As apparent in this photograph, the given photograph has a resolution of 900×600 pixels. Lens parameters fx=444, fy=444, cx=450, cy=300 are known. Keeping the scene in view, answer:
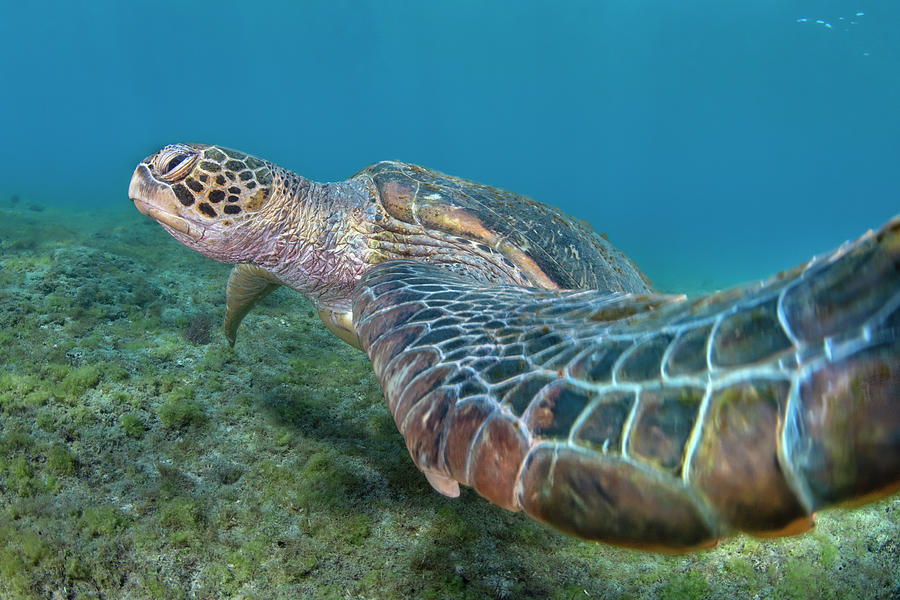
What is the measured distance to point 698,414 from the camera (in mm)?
679

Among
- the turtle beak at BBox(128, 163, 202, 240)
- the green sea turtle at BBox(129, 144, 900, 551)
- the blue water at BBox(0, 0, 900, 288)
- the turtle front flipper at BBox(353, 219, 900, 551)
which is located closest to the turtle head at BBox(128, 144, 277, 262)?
the turtle beak at BBox(128, 163, 202, 240)

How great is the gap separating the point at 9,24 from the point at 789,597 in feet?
358

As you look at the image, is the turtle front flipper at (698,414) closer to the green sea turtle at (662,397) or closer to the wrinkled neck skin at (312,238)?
the green sea turtle at (662,397)

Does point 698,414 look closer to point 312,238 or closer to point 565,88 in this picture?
point 312,238

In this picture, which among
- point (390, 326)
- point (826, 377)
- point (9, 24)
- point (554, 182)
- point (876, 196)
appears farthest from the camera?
point (554, 182)

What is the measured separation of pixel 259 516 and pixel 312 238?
1583mm

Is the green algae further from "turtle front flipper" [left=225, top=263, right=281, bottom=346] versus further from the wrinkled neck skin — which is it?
the wrinkled neck skin

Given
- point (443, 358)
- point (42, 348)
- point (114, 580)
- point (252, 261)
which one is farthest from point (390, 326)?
point (42, 348)

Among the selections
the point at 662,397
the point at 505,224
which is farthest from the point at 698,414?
the point at 505,224

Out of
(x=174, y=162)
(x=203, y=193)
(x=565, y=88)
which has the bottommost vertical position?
(x=203, y=193)

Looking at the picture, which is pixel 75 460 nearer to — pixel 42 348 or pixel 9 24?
pixel 42 348

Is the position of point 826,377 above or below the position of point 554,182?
below

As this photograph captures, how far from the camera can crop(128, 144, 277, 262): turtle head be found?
98.3 inches

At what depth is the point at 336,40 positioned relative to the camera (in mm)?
74125
